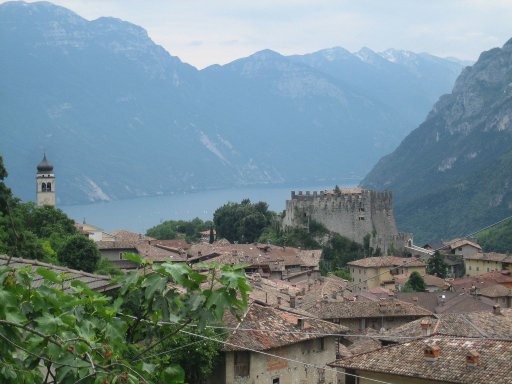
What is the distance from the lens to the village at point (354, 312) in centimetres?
1698

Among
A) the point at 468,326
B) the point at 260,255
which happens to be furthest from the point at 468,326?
the point at 260,255

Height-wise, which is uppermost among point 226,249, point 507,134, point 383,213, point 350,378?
point 507,134

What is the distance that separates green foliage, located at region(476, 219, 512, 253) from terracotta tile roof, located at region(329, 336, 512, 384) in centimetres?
→ 8212

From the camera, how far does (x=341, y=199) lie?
86188 mm

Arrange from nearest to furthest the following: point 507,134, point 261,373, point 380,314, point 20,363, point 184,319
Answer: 1. point 20,363
2. point 184,319
3. point 261,373
4. point 380,314
5. point 507,134

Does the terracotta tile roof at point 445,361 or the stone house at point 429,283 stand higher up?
the stone house at point 429,283

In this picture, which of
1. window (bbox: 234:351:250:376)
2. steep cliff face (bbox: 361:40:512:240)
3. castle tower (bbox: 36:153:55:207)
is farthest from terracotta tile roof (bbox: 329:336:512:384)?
steep cliff face (bbox: 361:40:512:240)

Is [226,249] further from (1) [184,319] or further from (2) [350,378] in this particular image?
(1) [184,319]

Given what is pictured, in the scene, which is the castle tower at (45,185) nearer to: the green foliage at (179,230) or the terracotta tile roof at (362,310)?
the green foliage at (179,230)

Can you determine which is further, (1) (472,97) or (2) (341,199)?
(1) (472,97)

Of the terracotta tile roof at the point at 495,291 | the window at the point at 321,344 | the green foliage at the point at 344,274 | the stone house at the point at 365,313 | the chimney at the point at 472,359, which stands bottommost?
the chimney at the point at 472,359

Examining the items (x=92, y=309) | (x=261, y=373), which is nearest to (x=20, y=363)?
(x=92, y=309)

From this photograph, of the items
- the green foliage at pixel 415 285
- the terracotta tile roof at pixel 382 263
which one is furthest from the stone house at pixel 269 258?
the green foliage at pixel 415 285

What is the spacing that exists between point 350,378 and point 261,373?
260cm
